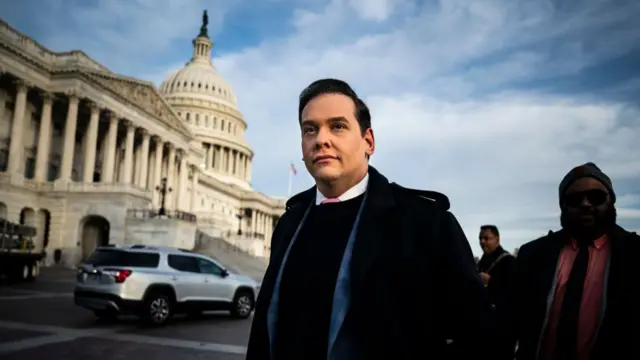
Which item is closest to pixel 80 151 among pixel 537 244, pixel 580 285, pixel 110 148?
pixel 110 148

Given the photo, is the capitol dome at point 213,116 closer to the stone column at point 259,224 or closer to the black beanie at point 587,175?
the stone column at point 259,224

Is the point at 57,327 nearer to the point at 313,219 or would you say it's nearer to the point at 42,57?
the point at 313,219

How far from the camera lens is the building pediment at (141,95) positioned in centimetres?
4347

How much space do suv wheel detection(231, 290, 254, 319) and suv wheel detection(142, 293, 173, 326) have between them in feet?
7.39

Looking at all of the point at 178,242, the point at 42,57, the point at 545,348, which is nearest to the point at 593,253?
the point at 545,348

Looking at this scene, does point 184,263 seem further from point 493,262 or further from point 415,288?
point 415,288

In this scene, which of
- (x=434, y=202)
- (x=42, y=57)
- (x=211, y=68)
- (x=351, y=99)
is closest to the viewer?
(x=434, y=202)

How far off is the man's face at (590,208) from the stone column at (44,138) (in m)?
41.9

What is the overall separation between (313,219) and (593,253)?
206 centimetres

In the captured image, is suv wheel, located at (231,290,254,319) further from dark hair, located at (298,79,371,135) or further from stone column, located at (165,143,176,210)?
stone column, located at (165,143,176,210)

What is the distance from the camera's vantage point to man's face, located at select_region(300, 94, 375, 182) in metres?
2.14

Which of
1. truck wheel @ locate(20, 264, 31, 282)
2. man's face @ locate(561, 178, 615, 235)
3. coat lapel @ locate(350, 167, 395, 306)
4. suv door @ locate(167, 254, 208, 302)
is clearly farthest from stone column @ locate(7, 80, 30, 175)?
coat lapel @ locate(350, 167, 395, 306)

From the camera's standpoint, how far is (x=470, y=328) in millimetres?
1819

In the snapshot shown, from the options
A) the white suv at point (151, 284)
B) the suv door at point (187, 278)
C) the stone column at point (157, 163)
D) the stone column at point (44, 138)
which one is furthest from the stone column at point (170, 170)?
the suv door at point (187, 278)
